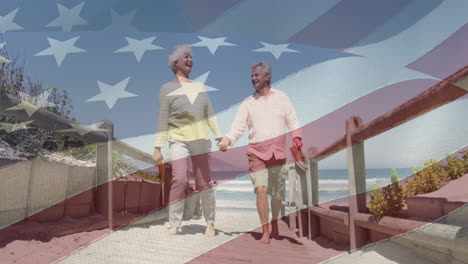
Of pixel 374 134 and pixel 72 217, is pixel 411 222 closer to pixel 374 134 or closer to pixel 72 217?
pixel 374 134

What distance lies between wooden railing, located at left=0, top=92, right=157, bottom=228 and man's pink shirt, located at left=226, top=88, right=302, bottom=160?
3.65 ft

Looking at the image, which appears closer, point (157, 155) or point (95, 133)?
point (157, 155)

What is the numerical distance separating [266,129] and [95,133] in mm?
2259

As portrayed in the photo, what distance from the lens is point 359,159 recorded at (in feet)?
8.05

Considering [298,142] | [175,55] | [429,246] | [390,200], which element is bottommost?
[429,246]

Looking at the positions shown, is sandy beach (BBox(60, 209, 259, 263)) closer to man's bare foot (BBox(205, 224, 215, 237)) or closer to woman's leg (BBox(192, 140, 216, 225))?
man's bare foot (BBox(205, 224, 215, 237))

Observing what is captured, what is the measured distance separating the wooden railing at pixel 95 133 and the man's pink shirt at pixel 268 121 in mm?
1112

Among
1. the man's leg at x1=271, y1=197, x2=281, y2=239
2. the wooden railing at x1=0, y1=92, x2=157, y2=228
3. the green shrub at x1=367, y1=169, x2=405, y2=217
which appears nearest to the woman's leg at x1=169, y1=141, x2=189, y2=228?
the man's leg at x1=271, y1=197, x2=281, y2=239

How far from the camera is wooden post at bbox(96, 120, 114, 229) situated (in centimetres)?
361

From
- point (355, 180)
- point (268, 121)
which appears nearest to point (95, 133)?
point (355, 180)

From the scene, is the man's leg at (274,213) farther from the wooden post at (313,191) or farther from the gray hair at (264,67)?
the wooden post at (313,191)

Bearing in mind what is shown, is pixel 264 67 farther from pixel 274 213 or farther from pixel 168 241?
pixel 168 241

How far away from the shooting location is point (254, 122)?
1423 millimetres

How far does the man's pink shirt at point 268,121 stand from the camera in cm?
140
